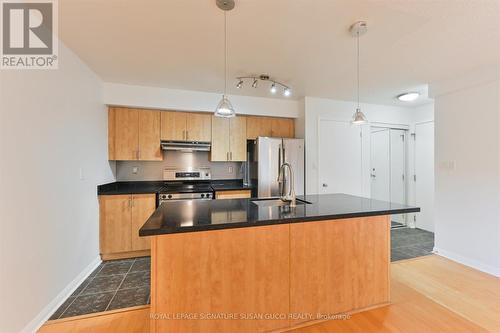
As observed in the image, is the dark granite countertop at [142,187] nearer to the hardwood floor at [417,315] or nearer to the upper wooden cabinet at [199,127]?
the upper wooden cabinet at [199,127]

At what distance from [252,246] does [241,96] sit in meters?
2.73

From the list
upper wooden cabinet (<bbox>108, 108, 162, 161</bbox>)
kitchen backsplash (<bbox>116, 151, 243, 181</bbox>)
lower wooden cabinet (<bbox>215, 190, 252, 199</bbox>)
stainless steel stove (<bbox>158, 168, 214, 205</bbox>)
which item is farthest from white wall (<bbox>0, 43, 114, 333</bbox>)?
lower wooden cabinet (<bbox>215, 190, 252, 199</bbox>)

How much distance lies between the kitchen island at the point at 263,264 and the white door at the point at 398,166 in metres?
3.16

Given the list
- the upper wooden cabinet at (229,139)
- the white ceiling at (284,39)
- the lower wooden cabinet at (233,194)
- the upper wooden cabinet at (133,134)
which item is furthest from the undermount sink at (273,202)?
the upper wooden cabinet at (133,134)

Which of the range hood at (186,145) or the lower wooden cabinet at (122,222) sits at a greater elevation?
the range hood at (186,145)

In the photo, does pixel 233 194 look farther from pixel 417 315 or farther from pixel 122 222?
pixel 417 315

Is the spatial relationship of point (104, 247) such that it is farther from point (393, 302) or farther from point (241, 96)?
point (393, 302)

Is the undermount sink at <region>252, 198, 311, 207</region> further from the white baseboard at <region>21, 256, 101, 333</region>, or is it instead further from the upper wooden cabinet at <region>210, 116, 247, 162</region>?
the white baseboard at <region>21, 256, 101, 333</region>

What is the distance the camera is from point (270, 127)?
394cm

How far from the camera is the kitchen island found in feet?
4.58

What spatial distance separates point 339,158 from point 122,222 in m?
3.60

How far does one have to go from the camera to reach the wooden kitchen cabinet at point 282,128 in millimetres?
3965

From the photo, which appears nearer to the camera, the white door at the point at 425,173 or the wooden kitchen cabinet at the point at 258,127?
the wooden kitchen cabinet at the point at 258,127

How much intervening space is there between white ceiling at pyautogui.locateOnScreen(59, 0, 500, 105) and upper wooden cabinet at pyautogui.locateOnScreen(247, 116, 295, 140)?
90cm
